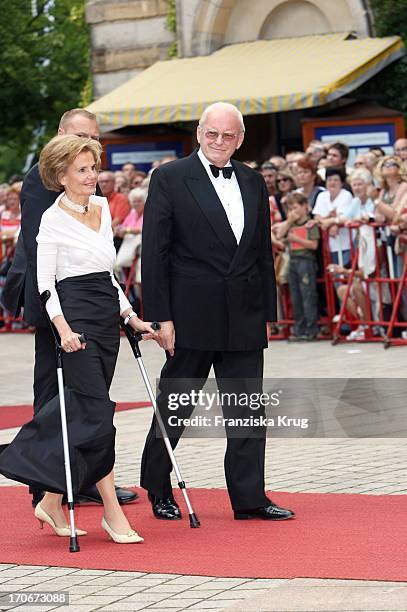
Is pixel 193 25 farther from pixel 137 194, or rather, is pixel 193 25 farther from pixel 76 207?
pixel 76 207

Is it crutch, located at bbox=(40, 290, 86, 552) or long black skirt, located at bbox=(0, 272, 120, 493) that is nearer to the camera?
crutch, located at bbox=(40, 290, 86, 552)

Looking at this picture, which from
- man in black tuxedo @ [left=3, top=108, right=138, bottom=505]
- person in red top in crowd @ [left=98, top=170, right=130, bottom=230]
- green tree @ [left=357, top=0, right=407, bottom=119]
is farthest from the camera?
green tree @ [left=357, top=0, right=407, bottom=119]

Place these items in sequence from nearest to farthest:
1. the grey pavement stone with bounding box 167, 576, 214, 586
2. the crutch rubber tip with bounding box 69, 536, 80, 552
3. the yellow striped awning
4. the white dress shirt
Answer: the grey pavement stone with bounding box 167, 576, 214, 586
the crutch rubber tip with bounding box 69, 536, 80, 552
the white dress shirt
the yellow striped awning

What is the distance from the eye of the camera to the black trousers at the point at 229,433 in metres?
7.41

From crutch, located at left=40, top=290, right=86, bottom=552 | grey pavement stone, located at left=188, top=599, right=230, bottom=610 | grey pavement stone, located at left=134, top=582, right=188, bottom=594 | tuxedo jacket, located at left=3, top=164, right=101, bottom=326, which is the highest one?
tuxedo jacket, located at left=3, top=164, right=101, bottom=326

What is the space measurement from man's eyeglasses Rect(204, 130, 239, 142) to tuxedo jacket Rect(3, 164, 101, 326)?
2.70 feet

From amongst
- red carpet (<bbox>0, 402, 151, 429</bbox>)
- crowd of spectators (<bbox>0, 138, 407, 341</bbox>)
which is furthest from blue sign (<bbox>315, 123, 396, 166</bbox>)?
red carpet (<bbox>0, 402, 151, 429</bbox>)

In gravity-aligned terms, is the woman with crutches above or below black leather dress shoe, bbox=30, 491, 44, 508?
above

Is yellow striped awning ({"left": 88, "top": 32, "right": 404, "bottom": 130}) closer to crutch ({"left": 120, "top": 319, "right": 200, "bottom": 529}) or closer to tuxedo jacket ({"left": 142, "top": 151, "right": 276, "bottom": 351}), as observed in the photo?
tuxedo jacket ({"left": 142, "top": 151, "right": 276, "bottom": 351})

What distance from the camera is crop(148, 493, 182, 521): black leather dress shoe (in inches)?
297

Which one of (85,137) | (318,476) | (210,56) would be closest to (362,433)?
(318,476)

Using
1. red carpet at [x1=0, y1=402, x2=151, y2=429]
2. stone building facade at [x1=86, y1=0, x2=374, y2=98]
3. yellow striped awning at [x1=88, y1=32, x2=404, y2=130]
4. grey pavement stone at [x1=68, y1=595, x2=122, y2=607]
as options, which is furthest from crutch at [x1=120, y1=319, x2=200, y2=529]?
stone building facade at [x1=86, y1=0, x2=374, y2=98]

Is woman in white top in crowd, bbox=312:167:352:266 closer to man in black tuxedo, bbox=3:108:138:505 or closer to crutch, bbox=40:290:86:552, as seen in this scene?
man in black tuxedo, bbox=3:108:138:505

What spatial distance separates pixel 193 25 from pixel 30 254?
17855 mm
